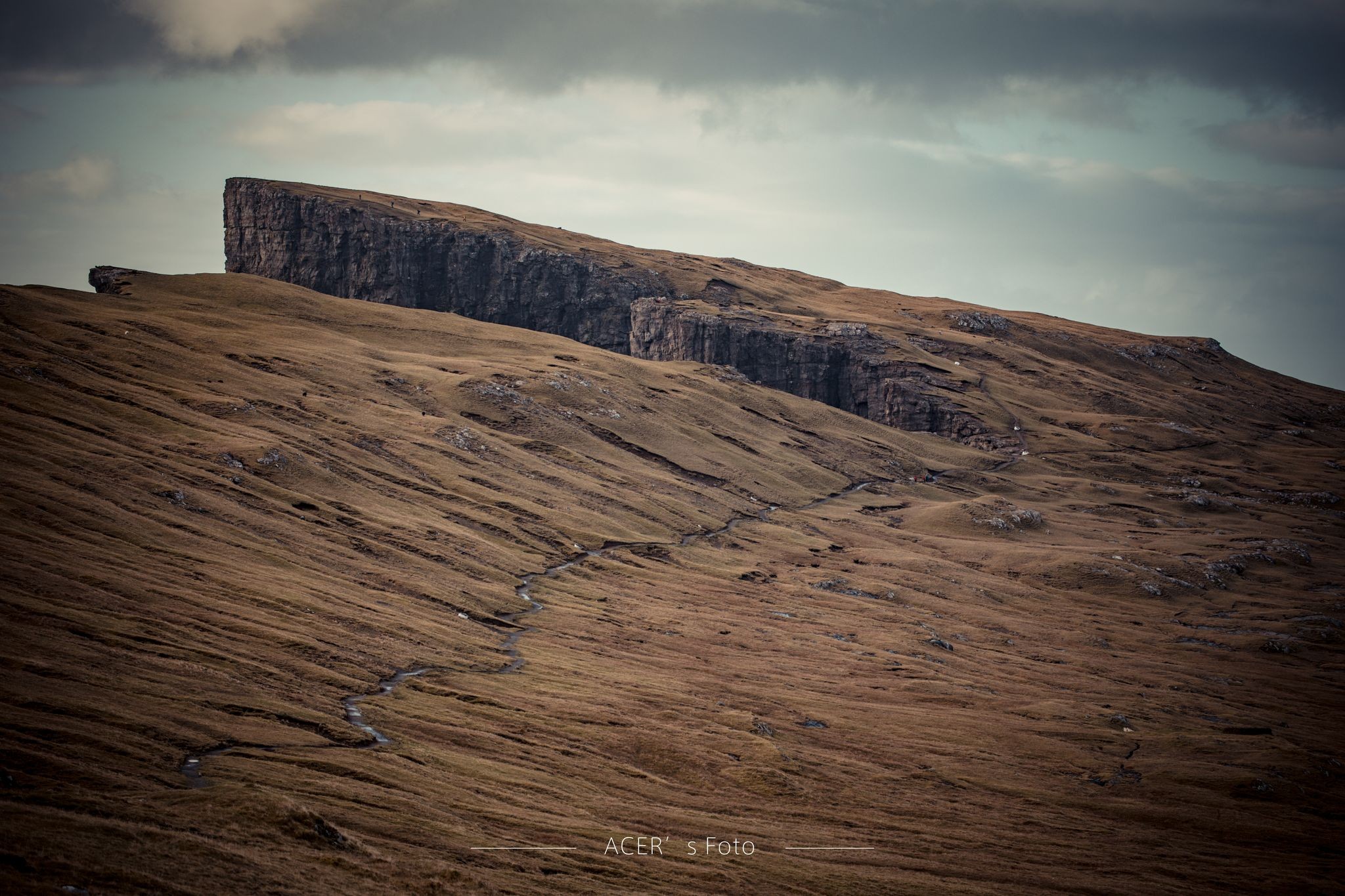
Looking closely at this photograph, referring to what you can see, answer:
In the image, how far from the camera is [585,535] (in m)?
148

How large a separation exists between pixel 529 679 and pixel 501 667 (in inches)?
141

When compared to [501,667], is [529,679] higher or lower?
lower

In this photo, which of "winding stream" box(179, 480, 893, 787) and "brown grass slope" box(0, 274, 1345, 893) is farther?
"winding stream" box(179, 480, 893, 787)

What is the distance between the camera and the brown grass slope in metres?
A: 47.0

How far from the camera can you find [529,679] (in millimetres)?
84875

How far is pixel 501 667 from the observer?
285 feet

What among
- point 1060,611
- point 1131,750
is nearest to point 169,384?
point 1131,750

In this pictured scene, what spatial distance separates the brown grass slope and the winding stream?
2.30 feet

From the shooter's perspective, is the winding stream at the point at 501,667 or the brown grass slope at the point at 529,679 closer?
the brown grass slope at the point at 529,679

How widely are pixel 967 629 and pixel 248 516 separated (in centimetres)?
10296

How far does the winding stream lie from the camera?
4912 centimetres

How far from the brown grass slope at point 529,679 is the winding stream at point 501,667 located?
0.70m

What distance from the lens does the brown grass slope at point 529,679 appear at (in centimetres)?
4700

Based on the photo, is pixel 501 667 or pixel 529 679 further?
pixel 501 667
